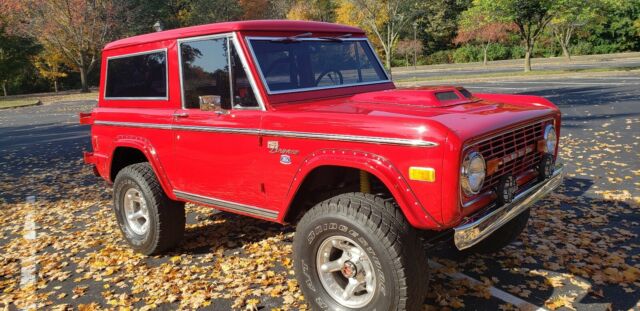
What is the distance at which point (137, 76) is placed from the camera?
461 cm

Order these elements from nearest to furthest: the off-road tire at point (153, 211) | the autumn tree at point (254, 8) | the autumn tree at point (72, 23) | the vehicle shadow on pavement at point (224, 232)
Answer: the off-road tire at point (153, 211) < the vehicle shadow on pavement at point (224, 232) < the autumn tree at point (72, 23) < the autumn tree at point (254, 8)

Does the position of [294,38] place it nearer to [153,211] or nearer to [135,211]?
[153,211]

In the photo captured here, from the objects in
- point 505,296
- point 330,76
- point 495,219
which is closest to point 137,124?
point 330,76

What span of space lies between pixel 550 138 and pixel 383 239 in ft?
5.78

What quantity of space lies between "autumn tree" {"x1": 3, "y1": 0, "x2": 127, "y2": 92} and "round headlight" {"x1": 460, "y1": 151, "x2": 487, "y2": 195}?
35641mm

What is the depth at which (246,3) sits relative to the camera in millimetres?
44938

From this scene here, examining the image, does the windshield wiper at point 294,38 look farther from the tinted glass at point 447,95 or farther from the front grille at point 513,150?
the front grille at point 513,150

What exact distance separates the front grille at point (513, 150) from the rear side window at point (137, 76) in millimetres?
2889

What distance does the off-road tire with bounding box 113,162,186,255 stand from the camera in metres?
4.43

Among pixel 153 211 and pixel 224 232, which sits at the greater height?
pixel 153 211

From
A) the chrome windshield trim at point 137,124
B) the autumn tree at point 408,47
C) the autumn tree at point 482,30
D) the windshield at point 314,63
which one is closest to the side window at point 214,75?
the windshield at point 314,63

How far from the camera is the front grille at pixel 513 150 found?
2.97 meters

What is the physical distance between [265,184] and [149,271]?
179 cm

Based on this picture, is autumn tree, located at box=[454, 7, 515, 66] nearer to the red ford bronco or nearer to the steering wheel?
the steering wheel
